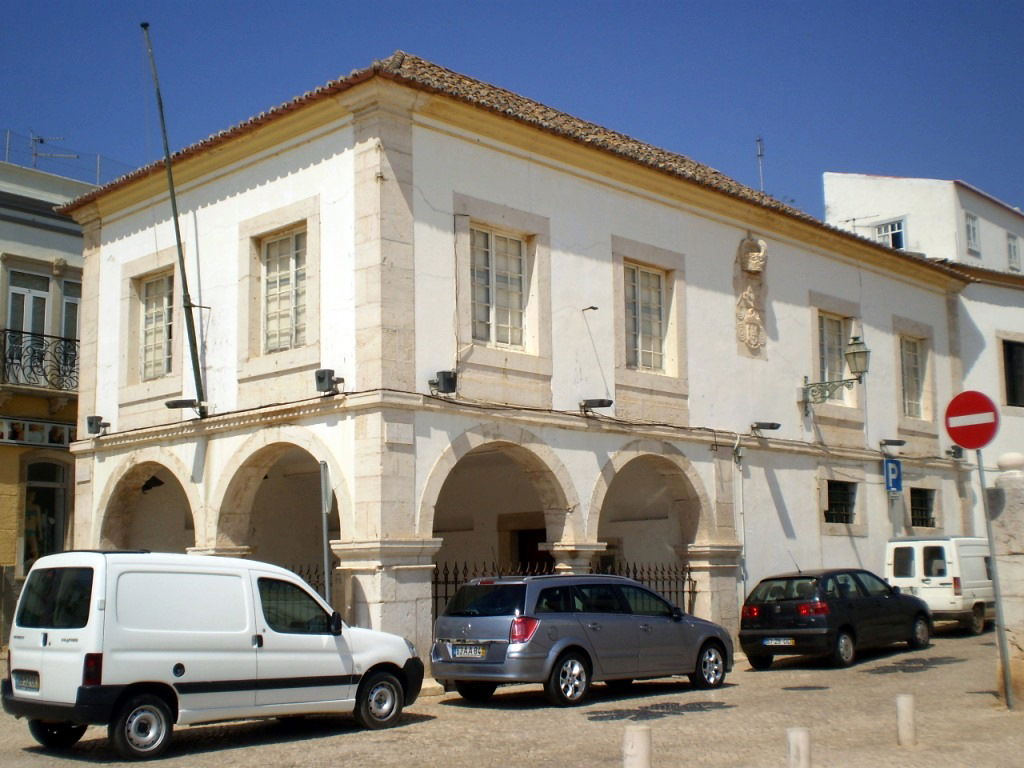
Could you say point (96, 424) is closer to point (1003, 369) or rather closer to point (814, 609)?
point (814, 609)

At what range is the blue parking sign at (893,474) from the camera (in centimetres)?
2195

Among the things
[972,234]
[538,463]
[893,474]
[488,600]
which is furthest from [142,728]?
[972,234]

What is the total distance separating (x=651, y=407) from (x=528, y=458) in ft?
8.31

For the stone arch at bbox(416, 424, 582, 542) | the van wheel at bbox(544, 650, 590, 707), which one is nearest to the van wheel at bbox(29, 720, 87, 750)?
the van wheel at bbox(544, 650, 590, 707)

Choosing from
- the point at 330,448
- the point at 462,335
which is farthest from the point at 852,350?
the point at 330,448

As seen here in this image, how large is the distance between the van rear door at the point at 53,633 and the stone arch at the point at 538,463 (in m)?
5.33

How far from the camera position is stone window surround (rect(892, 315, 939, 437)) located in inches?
909

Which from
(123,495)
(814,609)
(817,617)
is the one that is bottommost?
(817,617)

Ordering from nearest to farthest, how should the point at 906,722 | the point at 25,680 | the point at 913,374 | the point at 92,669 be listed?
the point at 906,722
the point at 92,669
the point at 25,680
the point at 913,374

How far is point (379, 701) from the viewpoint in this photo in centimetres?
1146

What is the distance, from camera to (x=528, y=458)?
52.1ft

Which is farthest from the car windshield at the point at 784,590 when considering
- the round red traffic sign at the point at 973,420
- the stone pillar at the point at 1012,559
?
the round red traffic sign at the point at 973,420

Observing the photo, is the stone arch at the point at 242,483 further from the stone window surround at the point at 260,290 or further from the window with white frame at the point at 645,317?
the window with white frame at the point at 645,317

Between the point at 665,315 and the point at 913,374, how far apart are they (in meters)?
7.90
